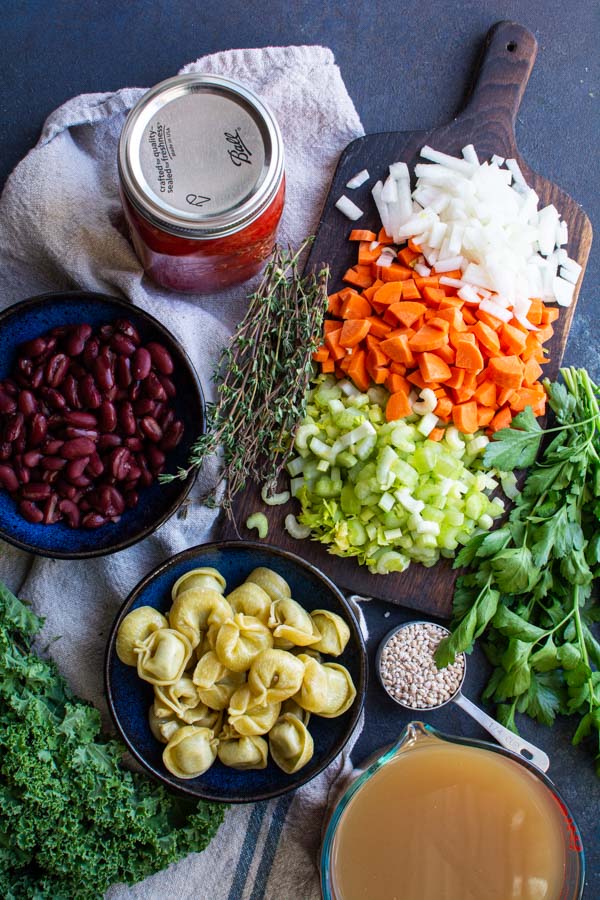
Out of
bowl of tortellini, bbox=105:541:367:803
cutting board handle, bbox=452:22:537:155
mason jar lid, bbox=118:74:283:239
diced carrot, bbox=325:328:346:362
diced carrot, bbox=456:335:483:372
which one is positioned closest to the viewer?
mason jar lid, bbox=118:74:283:239

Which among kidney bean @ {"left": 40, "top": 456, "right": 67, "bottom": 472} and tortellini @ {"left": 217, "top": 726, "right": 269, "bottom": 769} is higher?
kidney bean @ {"left": 40, "top": 456, "right": 67, "bottom": 472}

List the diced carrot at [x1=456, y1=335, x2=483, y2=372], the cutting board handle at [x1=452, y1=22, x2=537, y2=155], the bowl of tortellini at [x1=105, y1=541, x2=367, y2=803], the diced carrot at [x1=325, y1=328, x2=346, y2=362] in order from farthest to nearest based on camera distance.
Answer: the cutting board handle at [x1=452, y1=22, x2=537, y2=155]
the diced carrot at [x1=325, y1=328, x2=346, y2=362]
the diced carrot at [x1=456, y1=335, x2=483, y2=372]
the bowl of tortellini at [x1=105, y1=541, x2=367, y2=803]

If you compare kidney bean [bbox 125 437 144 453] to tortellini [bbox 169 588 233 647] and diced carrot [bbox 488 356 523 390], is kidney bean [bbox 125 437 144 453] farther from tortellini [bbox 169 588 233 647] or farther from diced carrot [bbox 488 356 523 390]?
diced carrot [bbox 488 356 523 390]

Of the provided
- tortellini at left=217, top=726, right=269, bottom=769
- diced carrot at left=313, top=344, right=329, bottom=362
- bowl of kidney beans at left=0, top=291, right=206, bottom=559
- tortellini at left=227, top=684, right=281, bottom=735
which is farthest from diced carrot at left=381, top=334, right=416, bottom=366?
tortellini at left=217, top=726, right=269, bottom=769

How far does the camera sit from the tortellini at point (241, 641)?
1997mm

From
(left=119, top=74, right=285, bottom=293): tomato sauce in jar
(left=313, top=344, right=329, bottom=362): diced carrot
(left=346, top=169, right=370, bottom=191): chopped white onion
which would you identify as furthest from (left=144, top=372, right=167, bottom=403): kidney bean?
(left=346, top=169, right=370, bottom=191): chopped white onion

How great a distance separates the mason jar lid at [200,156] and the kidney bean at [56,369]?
17.1 inches

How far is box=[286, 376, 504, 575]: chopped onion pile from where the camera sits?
220 centimetres

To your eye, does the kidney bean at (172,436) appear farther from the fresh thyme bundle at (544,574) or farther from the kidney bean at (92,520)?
the fresh thyme bundle at (544,574)

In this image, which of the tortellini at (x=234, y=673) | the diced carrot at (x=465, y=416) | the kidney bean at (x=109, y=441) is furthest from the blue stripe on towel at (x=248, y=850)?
the diced carrot at (x=465, y=416)

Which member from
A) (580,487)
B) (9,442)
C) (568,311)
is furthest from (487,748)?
(9,442)

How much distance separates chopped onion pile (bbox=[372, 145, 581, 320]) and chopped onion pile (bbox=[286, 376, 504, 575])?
1.22 feet

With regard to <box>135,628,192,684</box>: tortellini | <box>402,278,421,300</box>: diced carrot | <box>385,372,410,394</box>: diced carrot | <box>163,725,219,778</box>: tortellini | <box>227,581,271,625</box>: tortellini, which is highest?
<box>402,278,421,300</box>: diced carrot

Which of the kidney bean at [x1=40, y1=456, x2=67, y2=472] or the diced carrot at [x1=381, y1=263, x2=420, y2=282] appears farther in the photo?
the diced carrot at [x1=381, y1=263, x2=420, y2=282]
